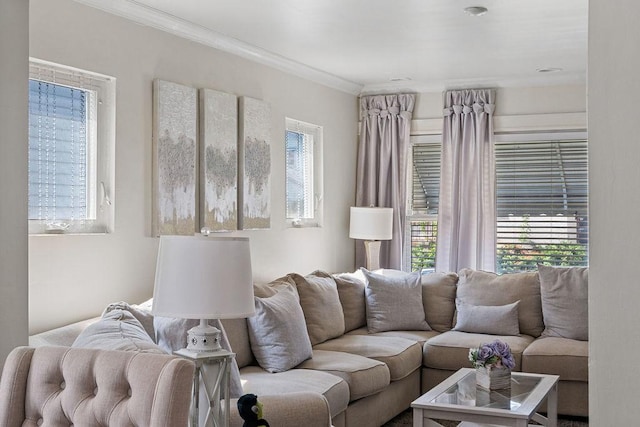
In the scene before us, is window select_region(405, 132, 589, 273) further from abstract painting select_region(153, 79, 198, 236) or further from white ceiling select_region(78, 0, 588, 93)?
abstract painting select_region(153, 79, 198, 236)

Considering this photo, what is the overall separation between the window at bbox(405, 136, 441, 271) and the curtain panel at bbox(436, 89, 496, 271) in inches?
10.7

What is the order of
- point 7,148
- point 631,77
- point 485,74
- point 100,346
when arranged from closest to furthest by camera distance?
point 631,77, point 7,148, point 100,346, point 485,74

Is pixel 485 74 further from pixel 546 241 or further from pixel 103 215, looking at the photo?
pixel 103 215

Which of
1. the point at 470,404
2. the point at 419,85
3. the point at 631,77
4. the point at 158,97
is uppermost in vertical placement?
the point at 419,85

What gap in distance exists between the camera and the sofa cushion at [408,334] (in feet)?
19.1

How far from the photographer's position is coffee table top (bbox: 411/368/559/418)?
155 inches

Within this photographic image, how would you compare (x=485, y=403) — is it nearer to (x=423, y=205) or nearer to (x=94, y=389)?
(x=94, y=389)

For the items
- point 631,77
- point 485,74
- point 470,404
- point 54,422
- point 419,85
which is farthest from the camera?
point 419,85

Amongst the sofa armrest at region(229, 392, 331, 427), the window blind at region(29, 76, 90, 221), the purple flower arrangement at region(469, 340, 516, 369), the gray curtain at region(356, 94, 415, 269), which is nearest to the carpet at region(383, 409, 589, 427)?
the purple flower arrangement at region(469, 340, 516, 369)

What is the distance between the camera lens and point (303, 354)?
15.5 feet

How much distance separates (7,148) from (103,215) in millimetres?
1683

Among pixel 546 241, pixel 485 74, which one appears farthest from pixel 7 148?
pixel 546 241

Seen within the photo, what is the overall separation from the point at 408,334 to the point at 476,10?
2544mm

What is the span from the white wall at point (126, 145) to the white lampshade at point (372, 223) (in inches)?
38.9
